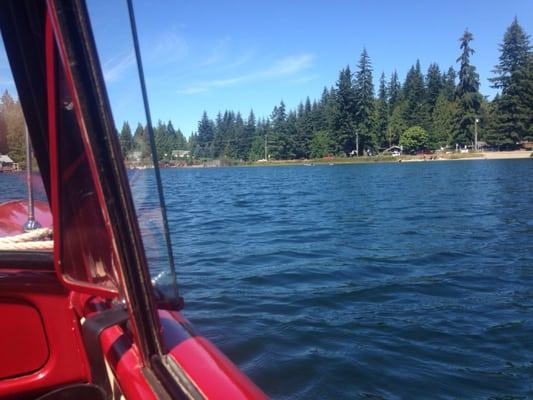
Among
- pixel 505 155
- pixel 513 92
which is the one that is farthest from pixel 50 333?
pixel 513 92

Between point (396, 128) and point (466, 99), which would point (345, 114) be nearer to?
point (396, 128)

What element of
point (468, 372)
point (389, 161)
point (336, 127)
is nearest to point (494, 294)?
point (468, 372)

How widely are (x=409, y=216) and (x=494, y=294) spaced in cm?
869

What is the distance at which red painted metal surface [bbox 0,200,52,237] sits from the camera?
2.93 meters

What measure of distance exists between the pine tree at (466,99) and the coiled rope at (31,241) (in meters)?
91.0

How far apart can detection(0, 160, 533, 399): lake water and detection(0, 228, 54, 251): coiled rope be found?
255cm

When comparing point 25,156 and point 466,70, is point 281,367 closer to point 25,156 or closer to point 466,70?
point 25,156

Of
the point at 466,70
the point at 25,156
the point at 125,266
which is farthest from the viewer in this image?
the point at 466,70

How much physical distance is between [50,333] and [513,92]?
86883mm

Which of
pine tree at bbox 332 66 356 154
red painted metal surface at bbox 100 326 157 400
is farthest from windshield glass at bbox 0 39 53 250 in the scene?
pine tree at bbox 332 66 356 154

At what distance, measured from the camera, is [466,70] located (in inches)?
3396

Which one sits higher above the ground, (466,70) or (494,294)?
(466,70)

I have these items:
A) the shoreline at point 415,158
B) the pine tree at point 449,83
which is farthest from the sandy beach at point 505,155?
the pine tree at point 449,83

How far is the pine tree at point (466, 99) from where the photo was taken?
85.2 metres
